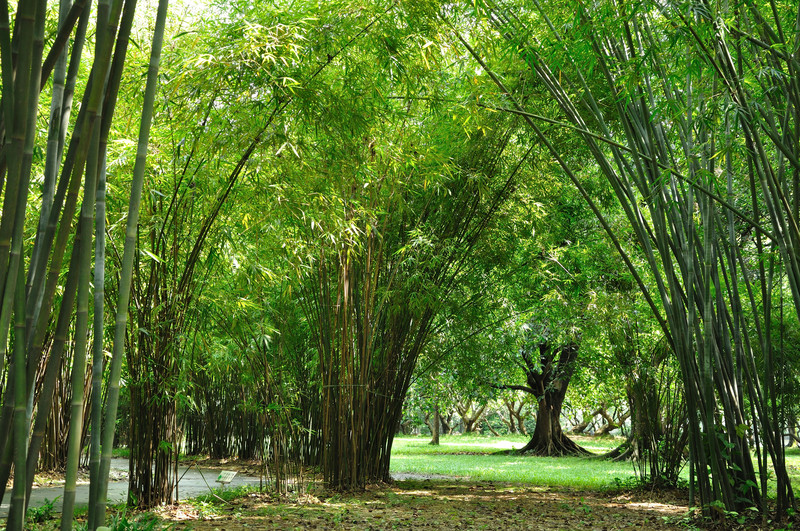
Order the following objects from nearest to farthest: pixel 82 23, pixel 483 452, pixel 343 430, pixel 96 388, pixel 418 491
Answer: pixel 82 23, pixel 96 388, pixel 343 430, pixel 418 491, pixel 483 452

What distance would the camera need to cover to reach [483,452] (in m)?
12.8

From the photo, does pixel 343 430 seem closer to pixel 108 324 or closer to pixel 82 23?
pixel 108 324

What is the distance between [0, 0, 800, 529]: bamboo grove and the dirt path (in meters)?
0.36

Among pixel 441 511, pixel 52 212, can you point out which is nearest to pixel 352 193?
pixel 441 511

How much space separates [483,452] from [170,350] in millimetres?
9816

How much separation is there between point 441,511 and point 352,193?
8.06ft

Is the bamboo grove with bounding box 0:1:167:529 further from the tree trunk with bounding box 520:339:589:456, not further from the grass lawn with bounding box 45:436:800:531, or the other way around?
the tree trunk with bounding box 520:339:589:456

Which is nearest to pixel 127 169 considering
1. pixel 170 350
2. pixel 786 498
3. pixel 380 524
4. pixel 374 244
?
pixel 170 350

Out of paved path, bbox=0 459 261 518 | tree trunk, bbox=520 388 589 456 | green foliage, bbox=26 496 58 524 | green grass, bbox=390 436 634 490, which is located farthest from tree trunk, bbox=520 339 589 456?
green foliage, bbox=26 496 58 524

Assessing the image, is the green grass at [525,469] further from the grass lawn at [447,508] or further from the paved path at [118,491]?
the paved path at [118,491]

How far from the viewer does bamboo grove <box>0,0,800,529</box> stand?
1273mm

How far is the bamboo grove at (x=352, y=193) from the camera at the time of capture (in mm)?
1273

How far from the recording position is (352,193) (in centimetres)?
507

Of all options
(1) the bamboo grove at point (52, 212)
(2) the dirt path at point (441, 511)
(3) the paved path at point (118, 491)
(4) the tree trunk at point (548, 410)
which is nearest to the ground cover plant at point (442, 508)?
(2) the dirt path at point (441, 511)
